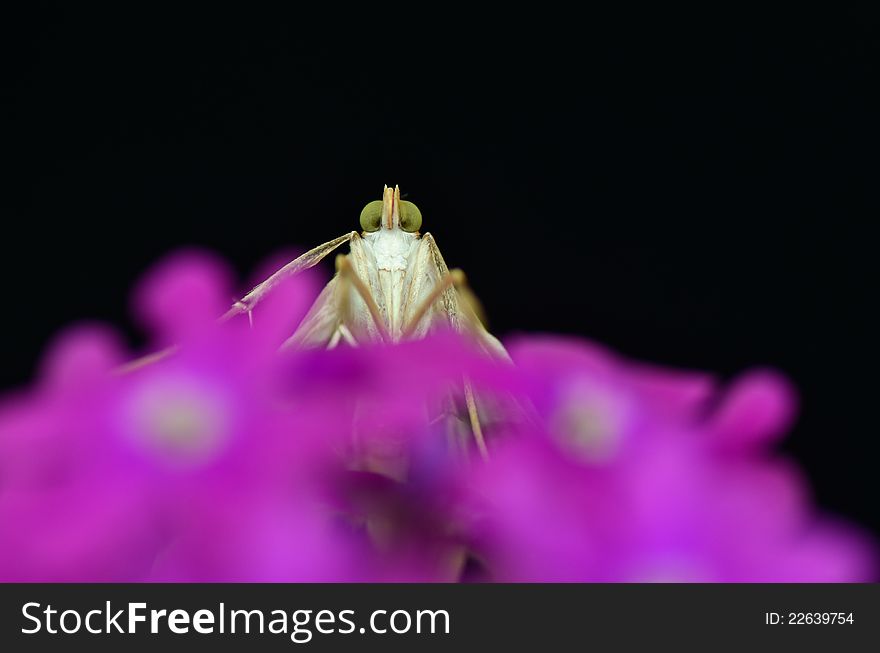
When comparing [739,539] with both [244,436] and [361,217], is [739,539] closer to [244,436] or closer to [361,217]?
[244,436]

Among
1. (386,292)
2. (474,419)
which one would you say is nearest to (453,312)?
(386,292)

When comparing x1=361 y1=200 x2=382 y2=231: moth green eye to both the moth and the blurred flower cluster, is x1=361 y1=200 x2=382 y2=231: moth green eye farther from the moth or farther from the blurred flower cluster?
the blurred flower cluster

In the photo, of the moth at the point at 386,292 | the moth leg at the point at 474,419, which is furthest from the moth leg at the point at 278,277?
the moth leg at the point at 474,419

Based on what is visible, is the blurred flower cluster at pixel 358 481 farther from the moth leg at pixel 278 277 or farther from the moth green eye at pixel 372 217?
the moth green eye at pixel 372 217

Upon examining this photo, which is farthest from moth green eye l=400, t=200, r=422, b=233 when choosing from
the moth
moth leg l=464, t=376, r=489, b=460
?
moth leg l=464, t=376, r=489, b=460

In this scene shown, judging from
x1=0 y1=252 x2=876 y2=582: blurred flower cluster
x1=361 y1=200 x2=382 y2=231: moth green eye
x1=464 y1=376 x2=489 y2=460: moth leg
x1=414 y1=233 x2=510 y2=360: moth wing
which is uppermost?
x1=361 y1=200 x2=382 y2=231: moth green eye
